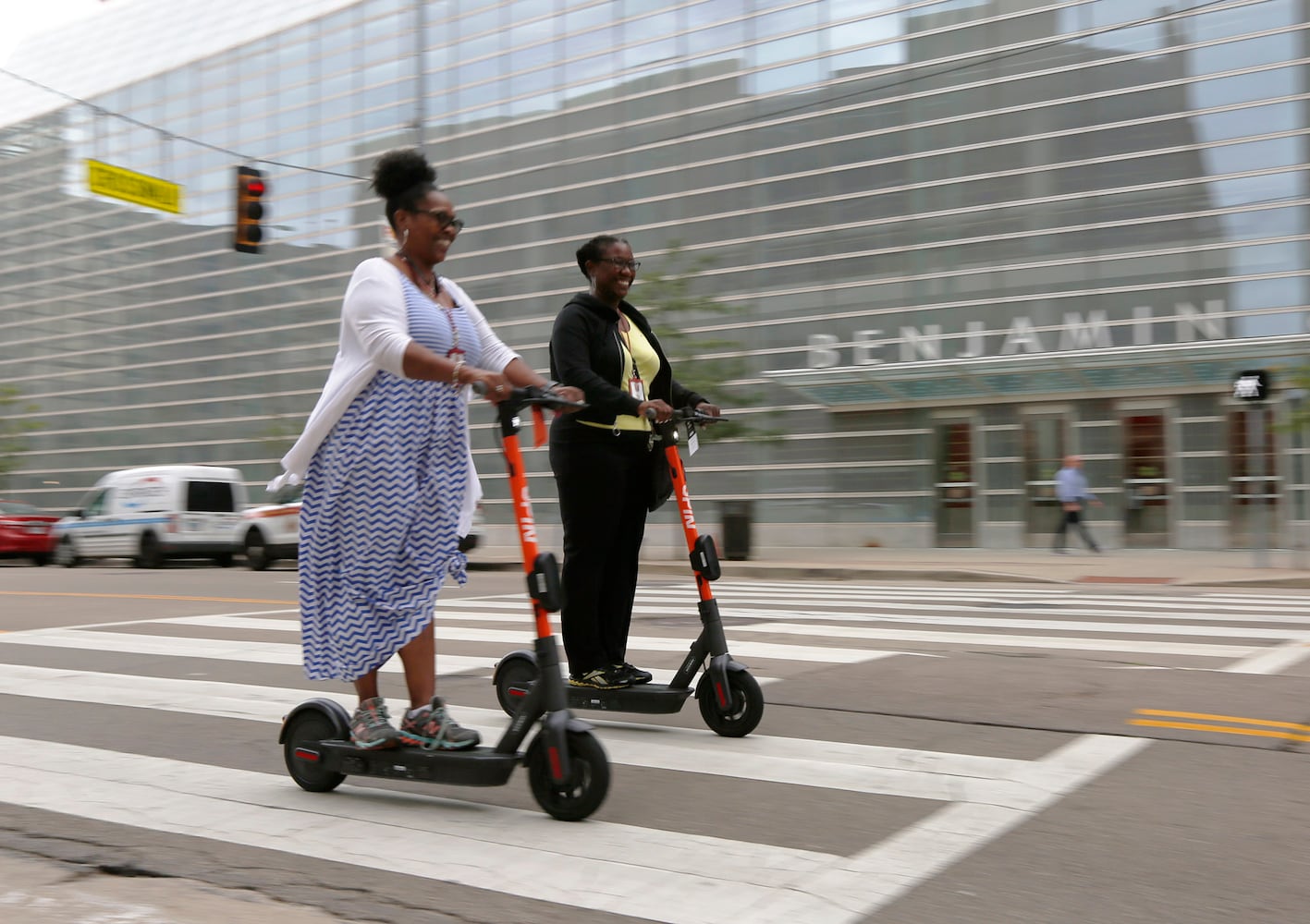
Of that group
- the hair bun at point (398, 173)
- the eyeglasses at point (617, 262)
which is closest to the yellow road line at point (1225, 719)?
the eyeglasses at point (617, 262)

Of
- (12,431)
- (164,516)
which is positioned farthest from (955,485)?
(12,431)

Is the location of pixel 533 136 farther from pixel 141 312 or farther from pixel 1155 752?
pixel 1155 752

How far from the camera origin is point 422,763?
373 cm

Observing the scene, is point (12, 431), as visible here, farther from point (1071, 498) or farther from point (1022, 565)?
point (1022, 565)

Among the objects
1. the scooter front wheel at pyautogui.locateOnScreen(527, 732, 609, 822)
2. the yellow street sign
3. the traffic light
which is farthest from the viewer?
the yellow street sign

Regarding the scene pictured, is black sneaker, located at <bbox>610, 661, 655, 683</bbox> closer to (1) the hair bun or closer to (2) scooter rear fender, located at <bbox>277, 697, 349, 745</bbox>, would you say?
(2) scooter rear fender, located at <bbox>277, 697, 349, 745</bbox>

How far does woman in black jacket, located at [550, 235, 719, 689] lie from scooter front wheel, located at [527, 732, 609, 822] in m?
1.35

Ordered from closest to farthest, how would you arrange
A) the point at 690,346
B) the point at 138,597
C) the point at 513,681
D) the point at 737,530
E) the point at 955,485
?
the point at 513,681 < the point at 138,597 < the point at 737,530 < the point at 690,346 < the point at 955,485

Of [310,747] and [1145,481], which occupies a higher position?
[1145,481]

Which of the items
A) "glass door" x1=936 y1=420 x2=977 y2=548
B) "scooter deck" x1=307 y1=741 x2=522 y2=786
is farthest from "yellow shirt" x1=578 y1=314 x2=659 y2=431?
"glass door" x1=936 y1=420 x2=977 y2=548

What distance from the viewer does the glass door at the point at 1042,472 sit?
21.9 meters

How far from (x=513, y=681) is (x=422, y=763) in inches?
52.7

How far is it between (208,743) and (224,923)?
215 centimetres

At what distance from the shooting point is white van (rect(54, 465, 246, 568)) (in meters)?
21.5
